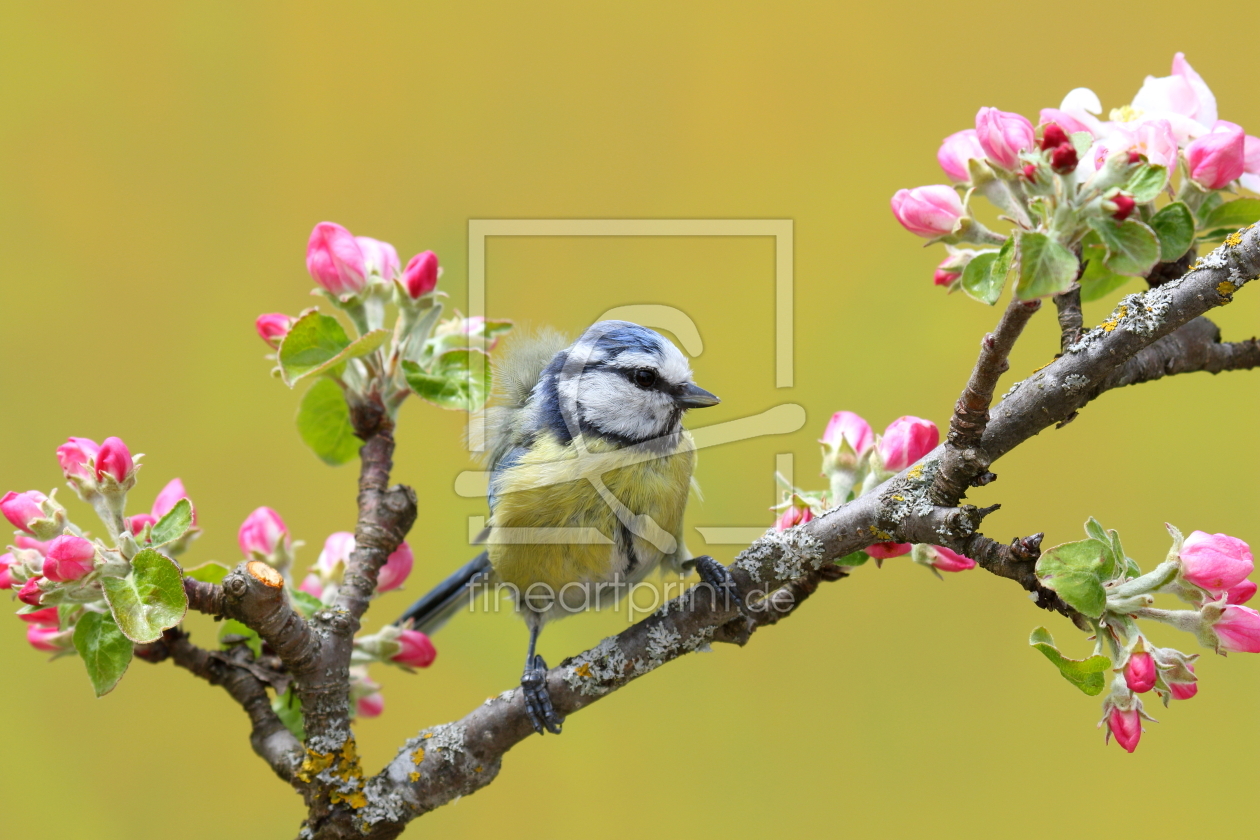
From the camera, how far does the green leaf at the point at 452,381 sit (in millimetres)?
1201

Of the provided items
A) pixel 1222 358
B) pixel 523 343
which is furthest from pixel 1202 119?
pixel 523 343

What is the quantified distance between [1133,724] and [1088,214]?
0.45m

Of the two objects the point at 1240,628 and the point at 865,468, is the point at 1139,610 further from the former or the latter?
the point at 865,468

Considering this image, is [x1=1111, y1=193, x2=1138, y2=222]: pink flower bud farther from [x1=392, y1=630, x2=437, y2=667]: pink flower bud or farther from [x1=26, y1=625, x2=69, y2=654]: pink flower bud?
[x1=26, y1=625, x2=69, y2=654]: pink flower bud

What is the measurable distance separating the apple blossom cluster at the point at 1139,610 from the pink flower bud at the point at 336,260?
0.81m

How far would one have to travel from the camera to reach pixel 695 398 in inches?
52.5

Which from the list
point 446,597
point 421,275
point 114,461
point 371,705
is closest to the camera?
point 114,461

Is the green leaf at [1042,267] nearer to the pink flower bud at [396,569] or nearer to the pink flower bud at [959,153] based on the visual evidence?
the pink flower bud at [959,153]

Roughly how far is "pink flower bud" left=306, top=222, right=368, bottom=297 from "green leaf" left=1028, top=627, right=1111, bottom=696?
833mm

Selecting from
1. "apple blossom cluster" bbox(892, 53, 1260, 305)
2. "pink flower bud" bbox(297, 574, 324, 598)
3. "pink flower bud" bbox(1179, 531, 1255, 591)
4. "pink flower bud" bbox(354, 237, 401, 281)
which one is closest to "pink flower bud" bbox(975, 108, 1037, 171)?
"apple blossom cluster" bbox(892, 53, 1260, 305)

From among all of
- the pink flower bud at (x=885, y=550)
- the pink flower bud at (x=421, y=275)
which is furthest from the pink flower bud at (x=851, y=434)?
the pink flower bud at (x=421, y=275)

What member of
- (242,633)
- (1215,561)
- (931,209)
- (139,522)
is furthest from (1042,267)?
(242,633)

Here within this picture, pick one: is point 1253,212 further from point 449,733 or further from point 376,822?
point 376,822

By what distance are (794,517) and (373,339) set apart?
0.52 m
